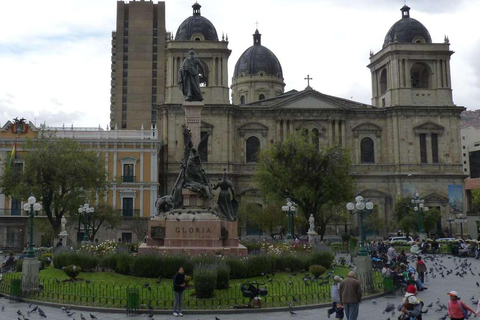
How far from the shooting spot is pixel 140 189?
49.9 m

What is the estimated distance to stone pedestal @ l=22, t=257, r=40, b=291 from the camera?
16975 millimetres

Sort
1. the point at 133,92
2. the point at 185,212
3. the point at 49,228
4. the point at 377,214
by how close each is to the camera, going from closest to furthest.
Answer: the point at 185,212, the point at 49,228, the point at 377,214, the point at 133,92

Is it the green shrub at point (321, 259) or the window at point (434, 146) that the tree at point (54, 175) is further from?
the window at point (434, 146)

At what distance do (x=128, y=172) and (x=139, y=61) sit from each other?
3826 centimetres

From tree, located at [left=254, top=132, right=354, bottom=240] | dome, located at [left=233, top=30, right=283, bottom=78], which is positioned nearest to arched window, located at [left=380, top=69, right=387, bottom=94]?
dome, located at [left=233, top=30, right=283, bottom=78]

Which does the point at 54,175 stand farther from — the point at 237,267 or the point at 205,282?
the point at 205,282

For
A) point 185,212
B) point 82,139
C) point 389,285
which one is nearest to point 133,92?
point 82,139

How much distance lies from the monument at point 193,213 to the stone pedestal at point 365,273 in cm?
484

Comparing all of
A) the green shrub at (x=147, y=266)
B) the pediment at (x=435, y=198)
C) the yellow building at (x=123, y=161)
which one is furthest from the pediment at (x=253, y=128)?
the green shrub at (x=147, y=266)

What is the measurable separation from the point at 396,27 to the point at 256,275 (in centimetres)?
4864

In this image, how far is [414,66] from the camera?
59844mm

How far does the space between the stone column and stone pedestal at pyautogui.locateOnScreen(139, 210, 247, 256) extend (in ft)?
11.6

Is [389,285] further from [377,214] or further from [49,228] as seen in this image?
[377,214]

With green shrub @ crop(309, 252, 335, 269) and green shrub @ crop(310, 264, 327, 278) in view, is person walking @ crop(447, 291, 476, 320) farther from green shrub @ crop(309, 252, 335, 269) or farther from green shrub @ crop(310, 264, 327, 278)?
green shrub @ crop(309, 252, 335, 269)
